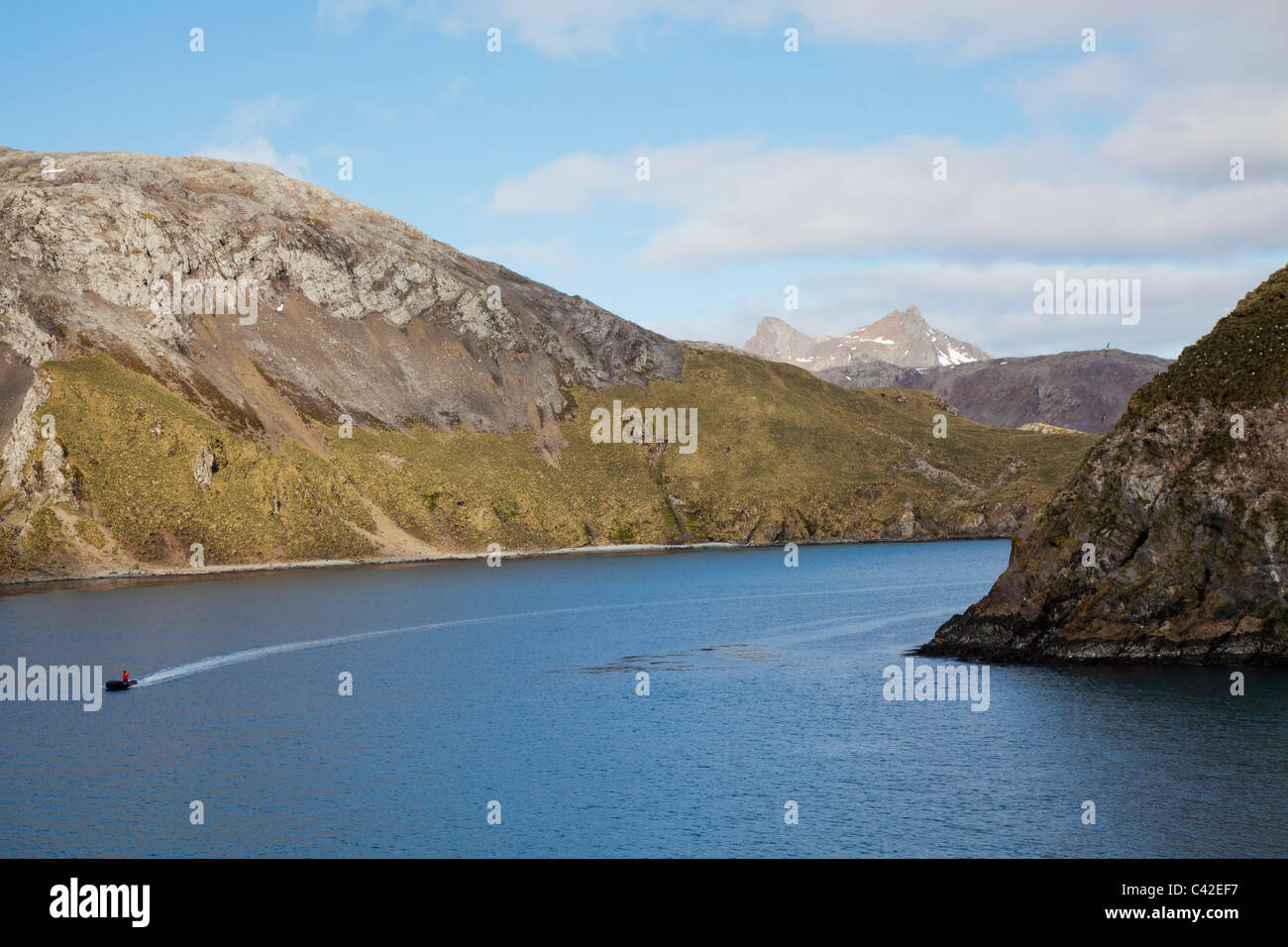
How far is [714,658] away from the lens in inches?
3782

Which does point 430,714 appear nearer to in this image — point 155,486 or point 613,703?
point 613,703

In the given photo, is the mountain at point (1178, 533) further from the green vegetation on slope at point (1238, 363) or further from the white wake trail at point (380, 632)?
the white wake trail at point (380, 632)

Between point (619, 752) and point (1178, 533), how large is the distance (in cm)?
4333

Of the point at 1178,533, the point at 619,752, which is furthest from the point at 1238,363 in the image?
the point at 619,752

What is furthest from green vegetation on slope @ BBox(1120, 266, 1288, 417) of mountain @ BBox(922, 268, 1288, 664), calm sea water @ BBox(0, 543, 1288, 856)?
calm sea water @ BBox(0, 543, 1288, 856)

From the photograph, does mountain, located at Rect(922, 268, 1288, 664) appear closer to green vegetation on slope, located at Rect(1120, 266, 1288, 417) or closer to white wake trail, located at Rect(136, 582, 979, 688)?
green vegetation on slope, located at Rect(1120, 266, 1288, 417)

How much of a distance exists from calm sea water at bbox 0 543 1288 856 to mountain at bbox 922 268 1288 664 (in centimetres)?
440

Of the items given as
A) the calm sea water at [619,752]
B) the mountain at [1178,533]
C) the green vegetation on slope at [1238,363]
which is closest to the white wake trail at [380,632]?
the calm sea water at [619,752]

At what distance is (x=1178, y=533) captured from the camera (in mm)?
77250

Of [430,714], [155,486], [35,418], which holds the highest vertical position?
[35,418]

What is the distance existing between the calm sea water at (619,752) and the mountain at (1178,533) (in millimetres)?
4396
